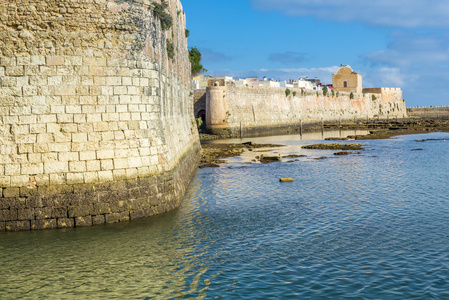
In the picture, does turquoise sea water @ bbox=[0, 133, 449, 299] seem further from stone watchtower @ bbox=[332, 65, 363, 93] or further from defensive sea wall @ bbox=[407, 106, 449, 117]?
defensive sea wall @ bbox=[407, 106, 449, 117]

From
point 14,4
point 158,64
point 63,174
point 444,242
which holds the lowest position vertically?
point 444,242

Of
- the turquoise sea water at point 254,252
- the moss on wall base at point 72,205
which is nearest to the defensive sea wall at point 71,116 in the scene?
the moss on wall base at point 72,205

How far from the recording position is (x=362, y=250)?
1005 centimetres

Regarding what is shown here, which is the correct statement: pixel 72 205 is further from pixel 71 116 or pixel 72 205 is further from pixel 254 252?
pixel 254 252

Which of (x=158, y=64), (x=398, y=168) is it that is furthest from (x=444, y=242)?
(x=398, y=168)

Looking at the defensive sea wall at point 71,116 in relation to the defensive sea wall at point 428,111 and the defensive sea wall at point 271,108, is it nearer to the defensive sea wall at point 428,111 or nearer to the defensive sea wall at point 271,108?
the defensive sea wall at point 271,108

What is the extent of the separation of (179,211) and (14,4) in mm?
7271

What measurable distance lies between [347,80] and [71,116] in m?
99.4

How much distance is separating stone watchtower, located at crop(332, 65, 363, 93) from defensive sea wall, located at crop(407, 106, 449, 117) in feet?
116

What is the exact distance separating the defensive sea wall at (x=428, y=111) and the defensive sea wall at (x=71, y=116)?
428 feet

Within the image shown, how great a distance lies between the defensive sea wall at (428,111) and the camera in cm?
13044

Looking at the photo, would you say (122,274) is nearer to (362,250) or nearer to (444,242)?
(362,250)

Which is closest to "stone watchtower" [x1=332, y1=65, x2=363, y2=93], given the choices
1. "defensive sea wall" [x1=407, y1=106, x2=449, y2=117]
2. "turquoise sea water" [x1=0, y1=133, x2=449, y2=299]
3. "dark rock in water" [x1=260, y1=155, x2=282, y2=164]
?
"defensive sea wall" [x1=407, y1=106, x2=449, y2=117]

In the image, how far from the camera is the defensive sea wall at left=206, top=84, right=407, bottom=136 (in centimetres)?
5181
